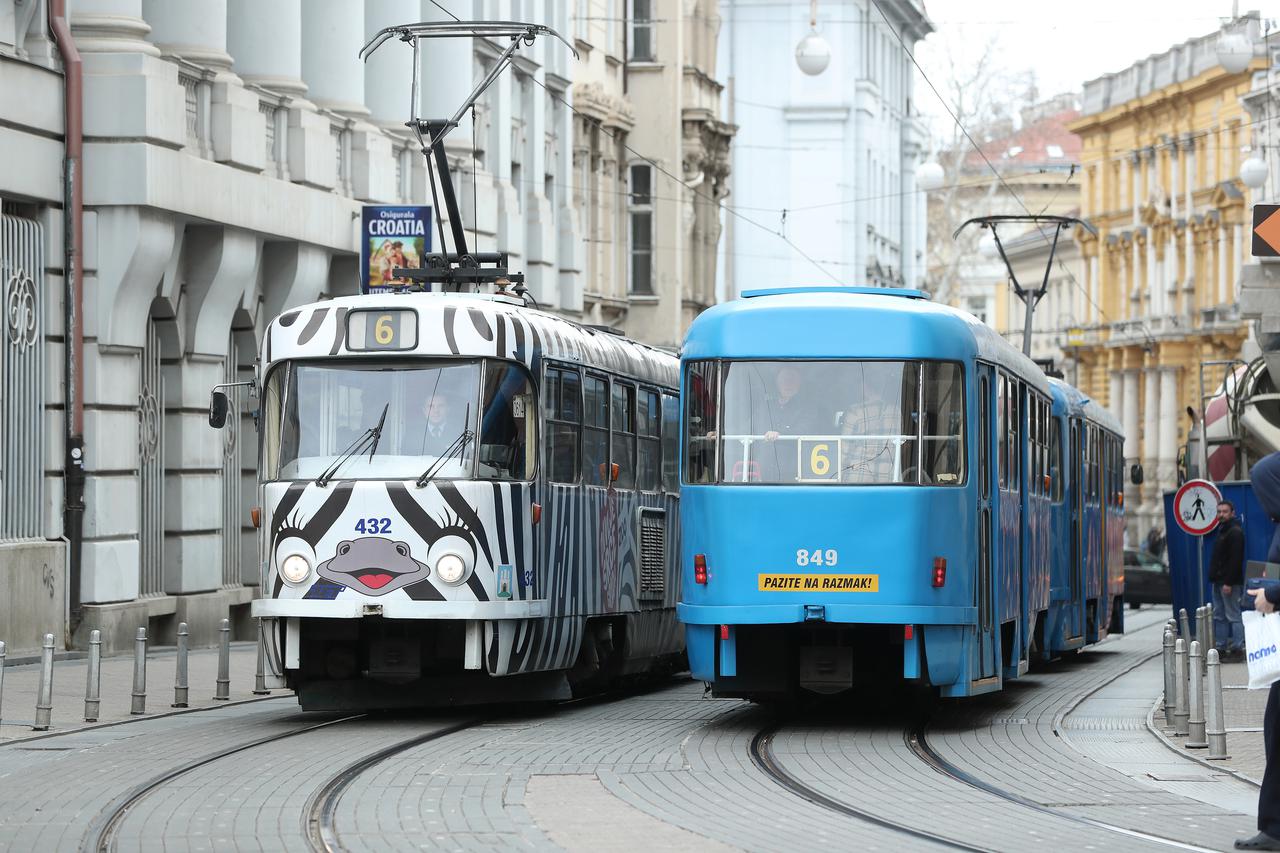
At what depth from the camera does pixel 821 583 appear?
677 inches

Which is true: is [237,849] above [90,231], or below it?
below

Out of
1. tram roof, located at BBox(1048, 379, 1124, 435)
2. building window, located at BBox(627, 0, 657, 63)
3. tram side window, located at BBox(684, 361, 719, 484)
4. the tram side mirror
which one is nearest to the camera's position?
tram side window, located at BBox(684, 361, 719, 484)

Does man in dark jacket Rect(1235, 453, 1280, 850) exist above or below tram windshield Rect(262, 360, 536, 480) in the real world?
below

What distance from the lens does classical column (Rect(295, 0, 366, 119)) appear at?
108ft

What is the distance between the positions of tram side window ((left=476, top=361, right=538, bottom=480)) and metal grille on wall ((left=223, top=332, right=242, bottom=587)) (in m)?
12.2

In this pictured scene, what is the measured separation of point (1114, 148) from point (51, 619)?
8021 centimetres

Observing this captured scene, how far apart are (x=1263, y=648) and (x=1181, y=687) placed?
6.64 m

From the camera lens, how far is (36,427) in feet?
81.5

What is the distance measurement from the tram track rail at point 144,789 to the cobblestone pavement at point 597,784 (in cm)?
6

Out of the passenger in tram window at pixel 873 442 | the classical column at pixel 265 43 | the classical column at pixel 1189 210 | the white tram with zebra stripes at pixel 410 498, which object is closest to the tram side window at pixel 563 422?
the white tram with zebra stripes at pixel 410 498

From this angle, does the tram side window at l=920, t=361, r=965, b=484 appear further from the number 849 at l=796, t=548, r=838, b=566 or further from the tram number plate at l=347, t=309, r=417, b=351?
the tram number plate at l=347, t=309, r=417, b=351

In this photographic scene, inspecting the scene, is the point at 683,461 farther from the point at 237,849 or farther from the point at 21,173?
the point at 21,173

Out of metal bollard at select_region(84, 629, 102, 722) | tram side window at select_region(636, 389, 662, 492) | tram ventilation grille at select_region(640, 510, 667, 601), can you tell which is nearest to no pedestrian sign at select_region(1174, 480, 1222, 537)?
tram ventilation grille at select_region(640, 510, 667, 601)

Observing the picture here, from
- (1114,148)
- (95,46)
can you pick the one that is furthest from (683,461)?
(1114,148)
